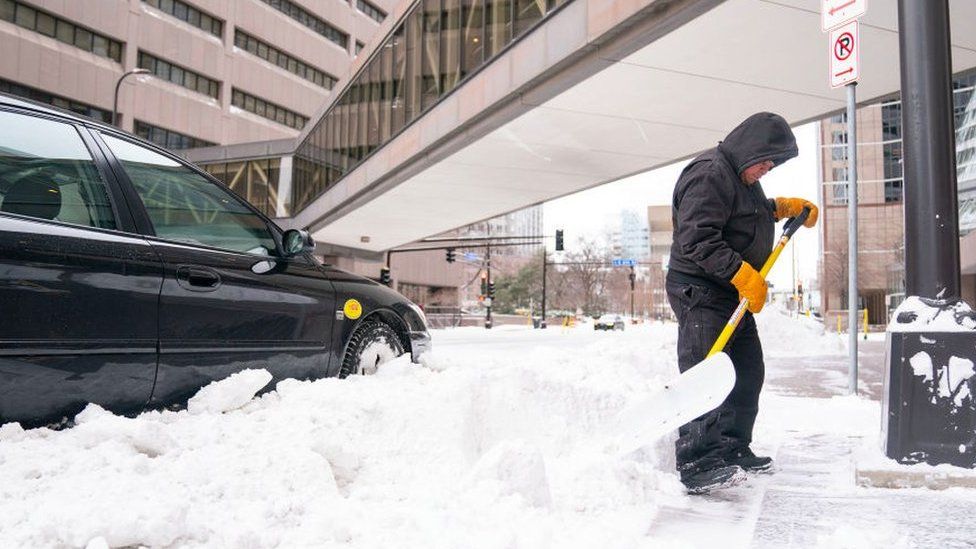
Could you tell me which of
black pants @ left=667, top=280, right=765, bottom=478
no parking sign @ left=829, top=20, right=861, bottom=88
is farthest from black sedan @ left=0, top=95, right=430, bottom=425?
no parking sign @ left=829, top=20, right=861, bottom=88

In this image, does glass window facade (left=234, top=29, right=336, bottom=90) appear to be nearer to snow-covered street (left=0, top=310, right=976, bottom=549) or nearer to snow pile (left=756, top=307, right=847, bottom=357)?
snow pile (left=756, top=307, right=847, bottom=357)

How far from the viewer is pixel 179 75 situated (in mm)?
41500

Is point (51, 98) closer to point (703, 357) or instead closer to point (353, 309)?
point (353, 309)

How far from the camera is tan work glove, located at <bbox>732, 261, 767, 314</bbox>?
120 inches

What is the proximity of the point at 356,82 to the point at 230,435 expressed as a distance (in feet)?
74.7

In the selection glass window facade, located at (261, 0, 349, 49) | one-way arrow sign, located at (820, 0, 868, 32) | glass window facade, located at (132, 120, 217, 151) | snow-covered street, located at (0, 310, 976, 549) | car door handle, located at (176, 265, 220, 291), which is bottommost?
snow-covered street, located at (0, 310, 976, 549)

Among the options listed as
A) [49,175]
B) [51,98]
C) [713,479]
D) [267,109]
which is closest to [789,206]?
[713,479]

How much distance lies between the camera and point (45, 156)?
2.70 m

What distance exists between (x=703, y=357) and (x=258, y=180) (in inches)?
1353

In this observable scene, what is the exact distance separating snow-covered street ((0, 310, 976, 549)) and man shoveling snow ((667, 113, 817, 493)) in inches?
7.1

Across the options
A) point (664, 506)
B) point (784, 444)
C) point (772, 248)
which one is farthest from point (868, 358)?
point (664, 506)

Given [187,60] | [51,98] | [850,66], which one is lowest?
[850,66]

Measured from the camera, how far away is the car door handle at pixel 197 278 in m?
2.96

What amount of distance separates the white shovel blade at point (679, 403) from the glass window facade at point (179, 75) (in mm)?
42009
